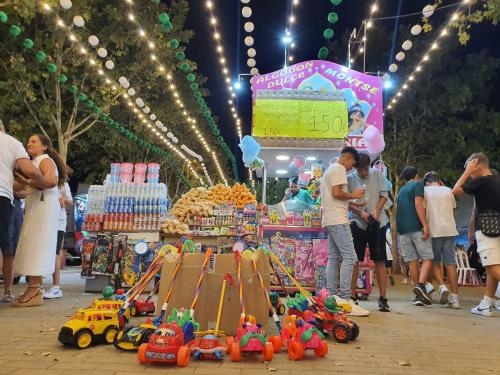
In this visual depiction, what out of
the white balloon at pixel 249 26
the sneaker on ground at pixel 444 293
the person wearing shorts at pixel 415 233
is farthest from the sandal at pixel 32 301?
the white balloon at pixel 249 26

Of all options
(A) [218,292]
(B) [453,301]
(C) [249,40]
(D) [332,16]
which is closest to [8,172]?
(A) [218,292]

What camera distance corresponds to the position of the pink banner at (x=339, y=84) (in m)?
9.71

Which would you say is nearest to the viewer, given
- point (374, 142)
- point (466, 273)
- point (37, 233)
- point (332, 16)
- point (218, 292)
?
point (218, 292)

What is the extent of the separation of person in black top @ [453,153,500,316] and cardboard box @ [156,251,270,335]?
304 cm

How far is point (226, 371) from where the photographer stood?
2668 millimetres

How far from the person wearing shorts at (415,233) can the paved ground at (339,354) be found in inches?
53.5

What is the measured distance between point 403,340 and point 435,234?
3.00 m

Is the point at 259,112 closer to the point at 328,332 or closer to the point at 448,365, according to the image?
the point at 328,332

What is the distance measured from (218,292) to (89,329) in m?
1.11

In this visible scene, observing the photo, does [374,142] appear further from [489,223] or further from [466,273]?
[466,273]

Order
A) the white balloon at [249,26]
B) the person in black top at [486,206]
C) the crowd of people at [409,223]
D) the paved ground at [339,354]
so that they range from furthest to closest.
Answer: the white balloon at [249,26] → the person in black top at [486,206] → the crowd of people at [409,223] → the paved ground at [339,354]

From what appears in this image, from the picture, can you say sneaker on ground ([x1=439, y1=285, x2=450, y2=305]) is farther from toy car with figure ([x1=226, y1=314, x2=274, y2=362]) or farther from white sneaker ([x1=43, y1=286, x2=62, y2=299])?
white sneaker ([x1=43, y1=286, x2=62, y2=299])

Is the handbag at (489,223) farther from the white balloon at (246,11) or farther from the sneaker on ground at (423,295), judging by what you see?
the white balloon at (246,11)

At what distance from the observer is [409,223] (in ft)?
20.9
